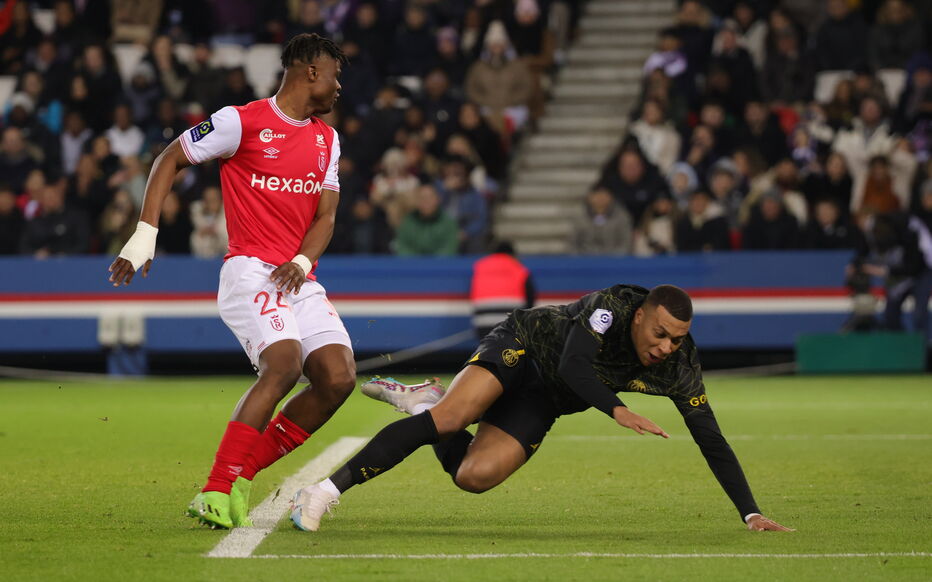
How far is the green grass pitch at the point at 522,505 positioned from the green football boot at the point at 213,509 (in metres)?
0.06

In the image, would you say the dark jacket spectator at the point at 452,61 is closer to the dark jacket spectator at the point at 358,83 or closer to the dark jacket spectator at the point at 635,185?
the dark jacket spectator at the point at 358,83

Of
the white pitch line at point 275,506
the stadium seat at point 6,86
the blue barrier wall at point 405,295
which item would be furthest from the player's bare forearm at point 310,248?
the stadium seat at point 6,86

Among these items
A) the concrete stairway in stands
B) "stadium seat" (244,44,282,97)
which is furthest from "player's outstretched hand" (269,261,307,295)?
"stadium seat" (244,44,282,97)

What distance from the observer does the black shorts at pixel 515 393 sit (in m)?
6.81

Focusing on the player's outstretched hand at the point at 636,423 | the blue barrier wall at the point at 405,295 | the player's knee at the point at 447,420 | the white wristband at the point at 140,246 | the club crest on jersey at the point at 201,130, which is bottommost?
the blue barrier wall at the point at 405,295

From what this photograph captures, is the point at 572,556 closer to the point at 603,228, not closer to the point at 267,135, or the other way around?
the point at 267,135

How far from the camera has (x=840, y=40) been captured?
63.5 feet

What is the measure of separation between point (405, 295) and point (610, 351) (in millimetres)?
10298

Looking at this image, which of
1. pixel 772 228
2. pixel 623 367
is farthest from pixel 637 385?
pixel 772 228

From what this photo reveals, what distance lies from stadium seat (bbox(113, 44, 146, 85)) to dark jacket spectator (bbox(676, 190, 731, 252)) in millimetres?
8442

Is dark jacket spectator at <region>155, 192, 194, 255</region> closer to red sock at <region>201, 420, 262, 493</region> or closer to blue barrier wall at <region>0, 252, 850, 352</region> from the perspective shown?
blue barrier wall at <region>0, 252, 850, 352</region>

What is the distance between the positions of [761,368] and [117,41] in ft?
34.8

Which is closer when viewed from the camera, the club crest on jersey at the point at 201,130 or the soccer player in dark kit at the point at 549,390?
the soccer player in dark kit at the point at 549,390

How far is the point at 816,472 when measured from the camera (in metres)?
8.88
